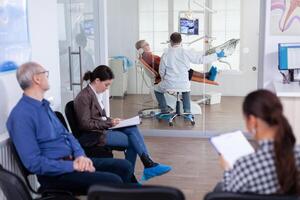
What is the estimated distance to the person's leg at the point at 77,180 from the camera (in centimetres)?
266

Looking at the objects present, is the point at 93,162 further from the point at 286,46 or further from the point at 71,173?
the point at 286,46

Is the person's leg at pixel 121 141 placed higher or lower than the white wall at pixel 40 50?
lower

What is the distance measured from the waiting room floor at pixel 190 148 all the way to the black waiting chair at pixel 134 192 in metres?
1.82

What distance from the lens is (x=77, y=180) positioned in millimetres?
2658

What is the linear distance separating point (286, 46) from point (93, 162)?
2568mm

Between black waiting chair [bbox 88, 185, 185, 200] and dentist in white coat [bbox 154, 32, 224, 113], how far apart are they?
3.93 meters

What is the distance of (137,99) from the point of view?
20.0ft

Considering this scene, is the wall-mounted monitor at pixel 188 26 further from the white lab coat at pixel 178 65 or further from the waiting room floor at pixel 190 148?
the waiting room floor at pixel 190 148

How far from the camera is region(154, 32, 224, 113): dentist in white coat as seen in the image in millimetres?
5551

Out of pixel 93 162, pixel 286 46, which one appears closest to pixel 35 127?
pixel 93 162

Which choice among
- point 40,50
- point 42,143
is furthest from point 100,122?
point 42,143

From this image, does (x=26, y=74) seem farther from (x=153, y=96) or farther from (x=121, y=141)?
(x=153, y=96)

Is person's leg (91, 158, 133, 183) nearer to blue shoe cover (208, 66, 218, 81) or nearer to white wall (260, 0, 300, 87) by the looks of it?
white wall (260, 0, 300, 87)

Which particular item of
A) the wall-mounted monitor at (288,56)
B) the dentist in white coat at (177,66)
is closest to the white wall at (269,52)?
the wall-mounted monitor at (288,56)
